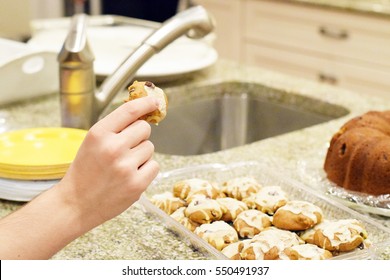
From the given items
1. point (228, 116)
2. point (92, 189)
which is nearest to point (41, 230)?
point (92, 189)

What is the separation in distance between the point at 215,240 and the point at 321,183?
0.95 feet

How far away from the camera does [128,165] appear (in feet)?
2.37

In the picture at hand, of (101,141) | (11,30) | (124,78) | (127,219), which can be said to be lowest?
(11,30)

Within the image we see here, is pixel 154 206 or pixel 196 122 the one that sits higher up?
pixel 154 206

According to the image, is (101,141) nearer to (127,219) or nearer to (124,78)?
(127,219)

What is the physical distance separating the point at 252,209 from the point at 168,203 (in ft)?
0.42

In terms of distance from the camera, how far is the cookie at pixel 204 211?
93cm

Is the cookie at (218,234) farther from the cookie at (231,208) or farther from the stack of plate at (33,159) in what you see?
the stack of plate at (33,159)

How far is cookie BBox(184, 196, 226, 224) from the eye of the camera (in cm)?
93

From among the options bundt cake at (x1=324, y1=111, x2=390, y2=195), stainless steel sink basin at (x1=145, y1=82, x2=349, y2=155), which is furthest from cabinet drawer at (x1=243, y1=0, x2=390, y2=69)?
bundt cake at (x1=324, y1=111, x2=390, y2=195)

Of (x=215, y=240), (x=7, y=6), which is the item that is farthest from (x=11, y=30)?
(x=215, y=240)

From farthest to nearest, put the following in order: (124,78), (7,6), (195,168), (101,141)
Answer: (7,6) < (124,78) < (195,168) < (101,141)

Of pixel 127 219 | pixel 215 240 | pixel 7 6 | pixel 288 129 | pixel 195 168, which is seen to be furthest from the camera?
pixel 7 6

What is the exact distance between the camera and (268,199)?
984 mm
